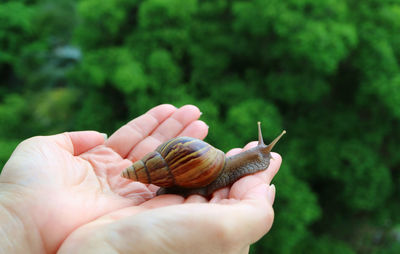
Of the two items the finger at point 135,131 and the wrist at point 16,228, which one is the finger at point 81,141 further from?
the wrist at point 16,228

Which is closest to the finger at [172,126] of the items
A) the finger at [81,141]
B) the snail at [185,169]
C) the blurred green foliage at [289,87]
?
the finger at [81,141]

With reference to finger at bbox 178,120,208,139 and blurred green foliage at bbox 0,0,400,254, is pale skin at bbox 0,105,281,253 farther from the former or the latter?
blurred green foliage at bbox 0,0,400,254

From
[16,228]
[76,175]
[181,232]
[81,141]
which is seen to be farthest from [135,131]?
Answer: [181,232]

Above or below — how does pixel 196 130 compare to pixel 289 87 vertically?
below

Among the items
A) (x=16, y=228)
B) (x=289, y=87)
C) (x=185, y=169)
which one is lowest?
(x=16, y=228)

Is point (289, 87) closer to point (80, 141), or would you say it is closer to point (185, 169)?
point (185, 169)

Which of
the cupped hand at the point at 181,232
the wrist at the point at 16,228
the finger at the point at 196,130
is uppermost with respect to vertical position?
the finger at the point at 196,130

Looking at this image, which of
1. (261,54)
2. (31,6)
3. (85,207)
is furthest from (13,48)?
(85,207)

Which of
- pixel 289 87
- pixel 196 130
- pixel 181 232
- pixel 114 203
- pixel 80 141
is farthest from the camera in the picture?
pixel 289 87
